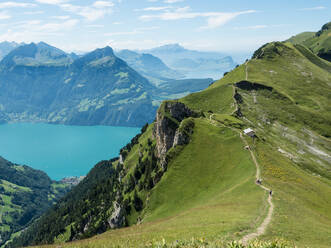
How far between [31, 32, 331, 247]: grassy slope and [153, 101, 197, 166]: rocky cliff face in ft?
19.1

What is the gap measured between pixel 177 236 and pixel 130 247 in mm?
9205

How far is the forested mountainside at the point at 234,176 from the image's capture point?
3584 centimetres

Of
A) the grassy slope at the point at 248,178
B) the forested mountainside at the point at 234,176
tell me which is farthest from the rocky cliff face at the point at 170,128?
the grassy slope at the point at 248,178

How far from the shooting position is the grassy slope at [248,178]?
3584 cm

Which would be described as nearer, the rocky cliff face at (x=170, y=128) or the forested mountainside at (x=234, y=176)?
the forested mountainside at (x=234, y=176)

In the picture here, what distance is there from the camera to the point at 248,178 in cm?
6031

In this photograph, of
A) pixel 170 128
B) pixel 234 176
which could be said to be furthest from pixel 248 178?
pixel 170 128

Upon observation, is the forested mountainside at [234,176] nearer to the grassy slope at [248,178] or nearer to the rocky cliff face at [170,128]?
the grassy slope at [248,178]

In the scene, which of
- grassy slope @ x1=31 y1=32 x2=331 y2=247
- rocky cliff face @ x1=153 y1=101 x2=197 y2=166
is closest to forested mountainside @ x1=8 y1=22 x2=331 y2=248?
grassy slope @ x1=31 y1=32 x2=331 y2=247

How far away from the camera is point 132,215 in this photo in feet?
298

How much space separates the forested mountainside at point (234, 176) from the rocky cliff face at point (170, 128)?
0.45 metres

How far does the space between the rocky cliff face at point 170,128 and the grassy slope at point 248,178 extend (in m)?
5.81

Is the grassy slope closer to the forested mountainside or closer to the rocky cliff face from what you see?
the forested mountainside

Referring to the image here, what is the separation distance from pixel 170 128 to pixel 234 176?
143 ft
